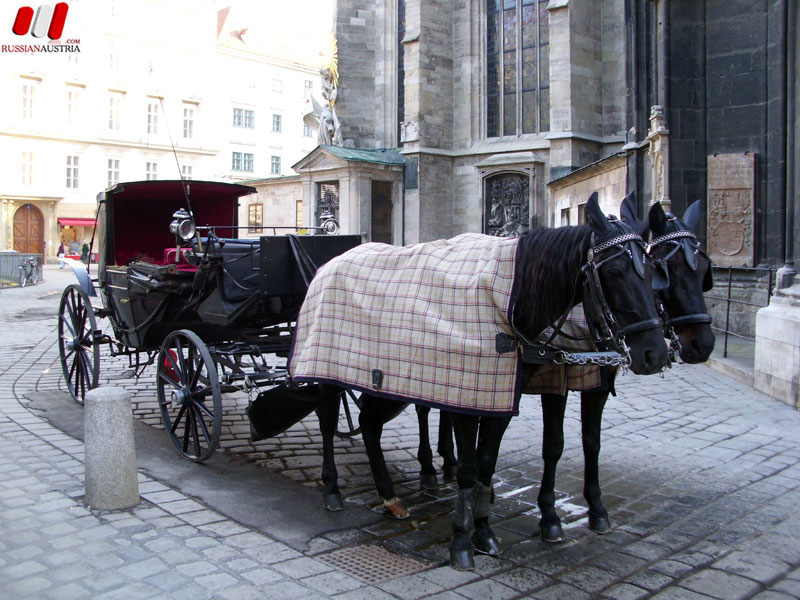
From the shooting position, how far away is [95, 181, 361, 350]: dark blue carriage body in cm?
568

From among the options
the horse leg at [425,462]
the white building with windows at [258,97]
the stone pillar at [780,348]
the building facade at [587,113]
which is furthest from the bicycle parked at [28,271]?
the white building with windows at [258,97]

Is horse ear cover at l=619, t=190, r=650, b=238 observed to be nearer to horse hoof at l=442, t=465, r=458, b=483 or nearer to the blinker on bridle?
the blinker on bridle

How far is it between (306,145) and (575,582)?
58.8 meters

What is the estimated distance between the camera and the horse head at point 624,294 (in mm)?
3453

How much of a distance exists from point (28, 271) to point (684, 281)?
2636cm

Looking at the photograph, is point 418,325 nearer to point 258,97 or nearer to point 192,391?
point 192,391

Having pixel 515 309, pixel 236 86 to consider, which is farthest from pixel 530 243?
pixel 236 86

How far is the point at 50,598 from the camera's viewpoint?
329 centimetres

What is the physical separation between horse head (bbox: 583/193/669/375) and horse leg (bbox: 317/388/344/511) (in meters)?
2.03

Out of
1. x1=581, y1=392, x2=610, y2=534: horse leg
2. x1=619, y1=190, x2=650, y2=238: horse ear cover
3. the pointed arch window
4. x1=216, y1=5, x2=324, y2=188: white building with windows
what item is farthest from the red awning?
x1=619, y1=190, x2=650, y2=238: horse ear cover

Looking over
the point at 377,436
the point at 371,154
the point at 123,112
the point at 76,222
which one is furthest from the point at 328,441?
the point at 123,112

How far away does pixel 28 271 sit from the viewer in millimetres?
25812

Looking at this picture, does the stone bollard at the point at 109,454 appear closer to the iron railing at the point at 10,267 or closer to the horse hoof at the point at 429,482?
Answer: the horse hoof at the point at 429,482

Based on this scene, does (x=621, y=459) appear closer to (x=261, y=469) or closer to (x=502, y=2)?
(x=261, y=469)
